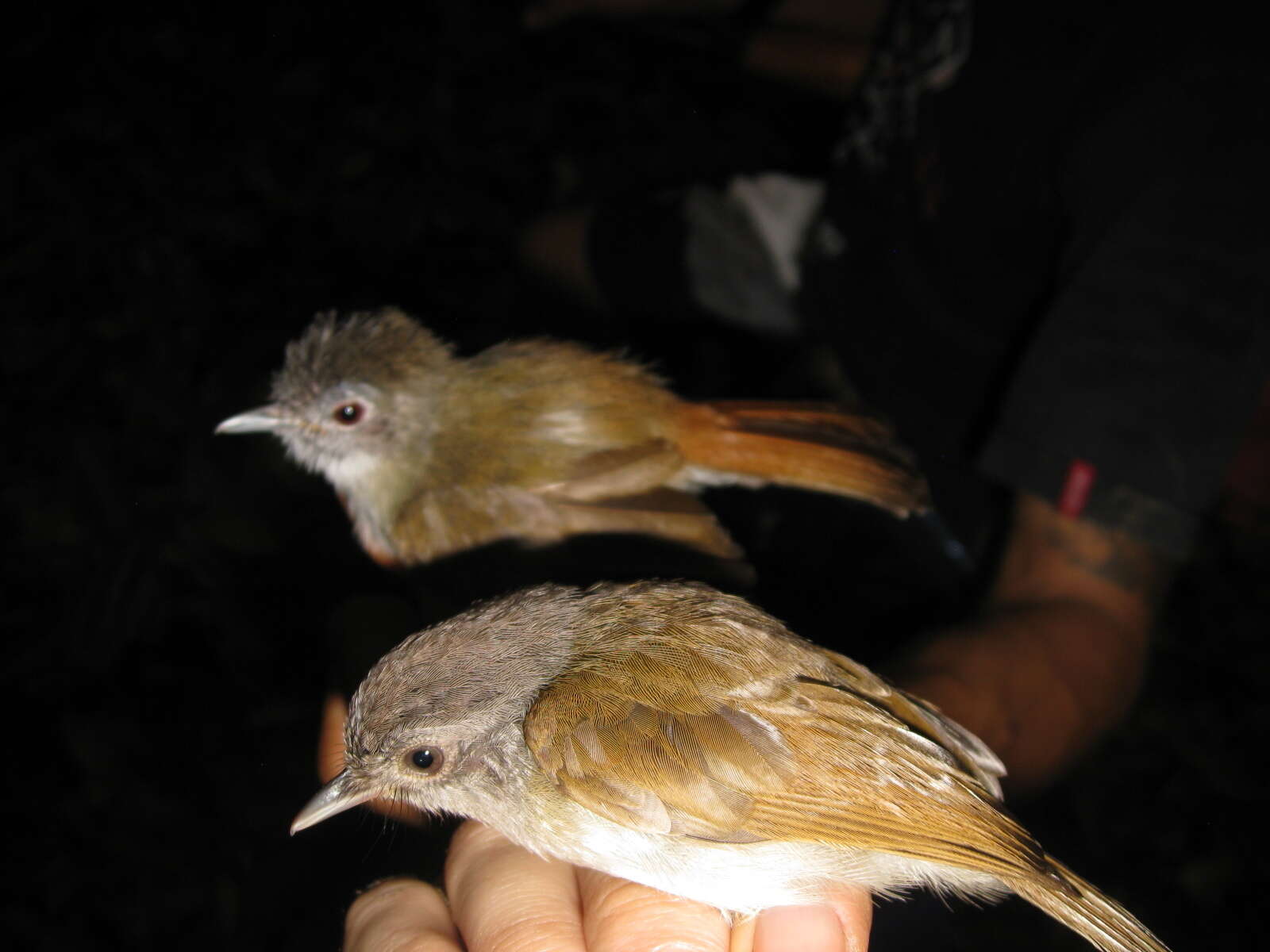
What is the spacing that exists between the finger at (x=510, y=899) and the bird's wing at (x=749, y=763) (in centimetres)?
27

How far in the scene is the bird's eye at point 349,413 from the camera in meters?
2.18

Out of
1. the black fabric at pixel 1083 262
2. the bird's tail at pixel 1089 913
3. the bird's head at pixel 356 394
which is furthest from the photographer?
the bird's head at pixel 356 394

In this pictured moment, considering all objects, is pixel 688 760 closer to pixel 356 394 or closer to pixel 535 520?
pixel 535 520

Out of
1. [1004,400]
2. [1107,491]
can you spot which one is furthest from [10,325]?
[1107,491]

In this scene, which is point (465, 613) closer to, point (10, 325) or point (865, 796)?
point (865, 796)

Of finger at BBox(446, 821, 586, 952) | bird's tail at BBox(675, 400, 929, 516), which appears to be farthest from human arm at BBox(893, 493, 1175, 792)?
finger at BBox(446, 821, 586, 952)

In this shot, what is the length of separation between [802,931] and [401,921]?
2.29 ft

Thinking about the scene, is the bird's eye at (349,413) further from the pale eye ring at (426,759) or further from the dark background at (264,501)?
the pale eye ring at (426,759)

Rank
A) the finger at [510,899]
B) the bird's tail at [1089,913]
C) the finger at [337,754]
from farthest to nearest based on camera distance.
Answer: the finger at [337,754] < the finger at [510,899] < the bird's tail at [1089,913]

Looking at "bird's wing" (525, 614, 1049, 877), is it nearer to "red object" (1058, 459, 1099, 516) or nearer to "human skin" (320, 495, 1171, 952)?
"human skin" (320, 495, 1171, 952)

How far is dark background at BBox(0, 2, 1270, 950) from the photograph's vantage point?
302 centimetres

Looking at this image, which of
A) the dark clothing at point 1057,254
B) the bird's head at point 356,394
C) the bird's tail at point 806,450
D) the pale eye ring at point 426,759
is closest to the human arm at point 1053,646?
the dark clothing at point 1057,254

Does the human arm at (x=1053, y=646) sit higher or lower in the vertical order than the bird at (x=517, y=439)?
lower

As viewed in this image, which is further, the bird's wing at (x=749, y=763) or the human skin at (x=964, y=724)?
the human skin at (x=964, y=724)
